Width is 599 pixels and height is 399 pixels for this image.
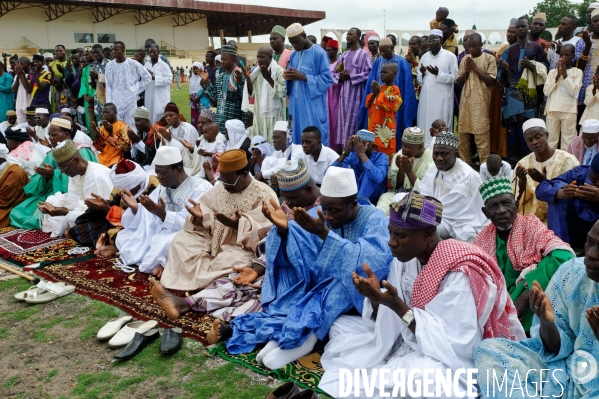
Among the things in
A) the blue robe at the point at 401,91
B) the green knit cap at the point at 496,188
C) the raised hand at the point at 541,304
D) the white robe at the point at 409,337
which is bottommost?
the white robe at the point at 409,337

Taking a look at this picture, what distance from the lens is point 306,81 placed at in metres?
8.02

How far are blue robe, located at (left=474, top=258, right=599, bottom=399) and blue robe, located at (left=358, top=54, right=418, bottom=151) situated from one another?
5.93 metres

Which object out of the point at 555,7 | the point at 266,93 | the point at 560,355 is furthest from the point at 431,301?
the point at 555,7

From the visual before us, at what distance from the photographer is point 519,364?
290 centimetres

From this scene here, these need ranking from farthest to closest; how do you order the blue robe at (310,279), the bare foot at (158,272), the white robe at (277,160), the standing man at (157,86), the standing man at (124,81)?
the standing man at (157,86), the standing man at (124,81), the white robe at (277,160), the bare foot at (158,272), the blue robe at (310,279)

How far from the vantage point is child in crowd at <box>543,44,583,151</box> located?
7.46 metres

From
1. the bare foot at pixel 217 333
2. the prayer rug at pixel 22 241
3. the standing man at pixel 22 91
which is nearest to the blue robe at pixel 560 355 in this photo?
the bare foot at pixel 217 333

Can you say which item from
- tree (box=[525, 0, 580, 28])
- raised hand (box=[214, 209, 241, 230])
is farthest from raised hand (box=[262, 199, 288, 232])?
tree (box=[525, 0, 580, 28])

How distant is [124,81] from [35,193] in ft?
12.7

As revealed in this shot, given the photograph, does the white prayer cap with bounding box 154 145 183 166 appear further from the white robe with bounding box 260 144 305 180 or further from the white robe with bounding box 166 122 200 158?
the white robe with bounding box 166 122 200 158

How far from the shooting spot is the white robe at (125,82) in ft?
35.6

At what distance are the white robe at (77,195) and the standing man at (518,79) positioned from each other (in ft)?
18.9

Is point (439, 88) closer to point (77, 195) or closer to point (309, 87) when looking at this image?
point (309, 87)

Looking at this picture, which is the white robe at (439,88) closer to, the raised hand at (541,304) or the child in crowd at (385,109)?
the child in crowd at (385,109)
